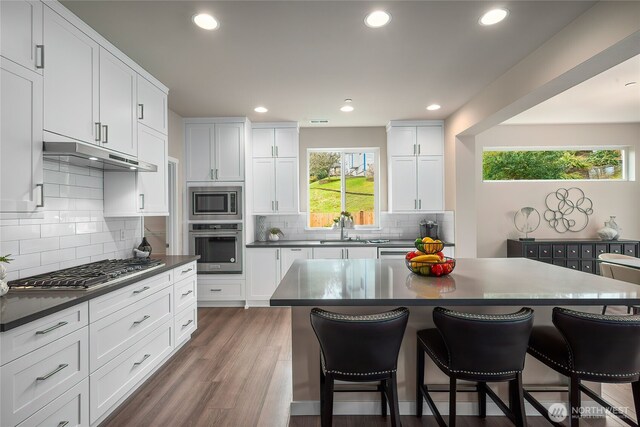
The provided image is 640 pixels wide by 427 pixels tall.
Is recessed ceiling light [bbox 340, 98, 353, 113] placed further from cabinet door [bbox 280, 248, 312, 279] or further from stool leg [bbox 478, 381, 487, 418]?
stool leg [bbox 478, 381, 487, 418]

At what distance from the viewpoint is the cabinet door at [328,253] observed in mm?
4414

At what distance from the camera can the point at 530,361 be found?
2.09m

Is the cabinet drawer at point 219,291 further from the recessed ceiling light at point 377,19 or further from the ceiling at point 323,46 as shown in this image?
the recessed ceiling light at point 377,19

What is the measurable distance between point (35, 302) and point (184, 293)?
60.0 inches

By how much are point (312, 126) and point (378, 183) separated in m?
1.41

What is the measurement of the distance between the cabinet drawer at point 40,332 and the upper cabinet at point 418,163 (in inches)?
157

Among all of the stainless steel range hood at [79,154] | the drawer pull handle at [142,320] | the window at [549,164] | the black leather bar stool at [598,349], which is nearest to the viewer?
the black leather bar stool at [598,349]

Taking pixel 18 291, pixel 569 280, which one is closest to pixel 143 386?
pixel 18 291

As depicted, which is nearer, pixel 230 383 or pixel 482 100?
pixel 230 383

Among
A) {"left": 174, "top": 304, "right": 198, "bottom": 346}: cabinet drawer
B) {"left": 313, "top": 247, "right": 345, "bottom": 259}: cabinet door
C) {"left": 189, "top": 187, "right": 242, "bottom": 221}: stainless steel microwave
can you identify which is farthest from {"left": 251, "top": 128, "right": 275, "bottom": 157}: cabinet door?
{"left": 174, "top": 304, "right": 198, "bottom": 346}: cabinet drawer

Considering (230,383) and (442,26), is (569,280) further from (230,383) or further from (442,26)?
(230,383)

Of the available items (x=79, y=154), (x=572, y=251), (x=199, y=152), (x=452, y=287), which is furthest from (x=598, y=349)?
(x=199, y=152)

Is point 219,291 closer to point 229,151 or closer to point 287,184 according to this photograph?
point 287,184

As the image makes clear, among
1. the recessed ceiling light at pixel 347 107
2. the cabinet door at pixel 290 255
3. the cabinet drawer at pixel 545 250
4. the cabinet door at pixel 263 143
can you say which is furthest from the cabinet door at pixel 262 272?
the cabinet drawer at pixel 545 250
